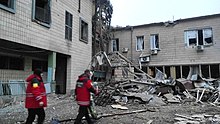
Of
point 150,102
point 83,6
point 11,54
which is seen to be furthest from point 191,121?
point 83,6

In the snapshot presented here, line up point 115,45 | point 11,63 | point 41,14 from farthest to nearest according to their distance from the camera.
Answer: point 115,45
point 11,63
point 41,14

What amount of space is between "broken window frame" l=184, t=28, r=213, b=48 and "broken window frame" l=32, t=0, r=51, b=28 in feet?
35.9

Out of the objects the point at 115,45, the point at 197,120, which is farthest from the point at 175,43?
the point at 197,120

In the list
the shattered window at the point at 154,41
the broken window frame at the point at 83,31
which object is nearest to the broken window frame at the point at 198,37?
the shattered window at the point at 154,41

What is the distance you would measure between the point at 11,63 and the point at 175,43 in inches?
484

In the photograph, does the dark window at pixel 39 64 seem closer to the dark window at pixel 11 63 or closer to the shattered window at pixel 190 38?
the dark window at pixel 11 63

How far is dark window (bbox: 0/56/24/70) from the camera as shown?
10559mm

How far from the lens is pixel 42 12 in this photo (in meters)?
10.7

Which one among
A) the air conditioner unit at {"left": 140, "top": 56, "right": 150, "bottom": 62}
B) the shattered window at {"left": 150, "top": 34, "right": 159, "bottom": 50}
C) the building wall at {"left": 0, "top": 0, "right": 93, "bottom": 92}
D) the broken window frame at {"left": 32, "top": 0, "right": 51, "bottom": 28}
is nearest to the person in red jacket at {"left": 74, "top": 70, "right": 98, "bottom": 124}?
the building wall at {"left": 0, "top": 0, "right": 93, "bottom": 92}

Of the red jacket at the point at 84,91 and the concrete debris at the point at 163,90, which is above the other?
the red jacket at the point at 84,91

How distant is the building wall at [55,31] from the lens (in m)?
8.80

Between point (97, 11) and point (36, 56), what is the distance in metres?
6.30

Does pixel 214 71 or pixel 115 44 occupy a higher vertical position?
pixel 115 44

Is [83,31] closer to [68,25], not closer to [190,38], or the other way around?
[68,25]
